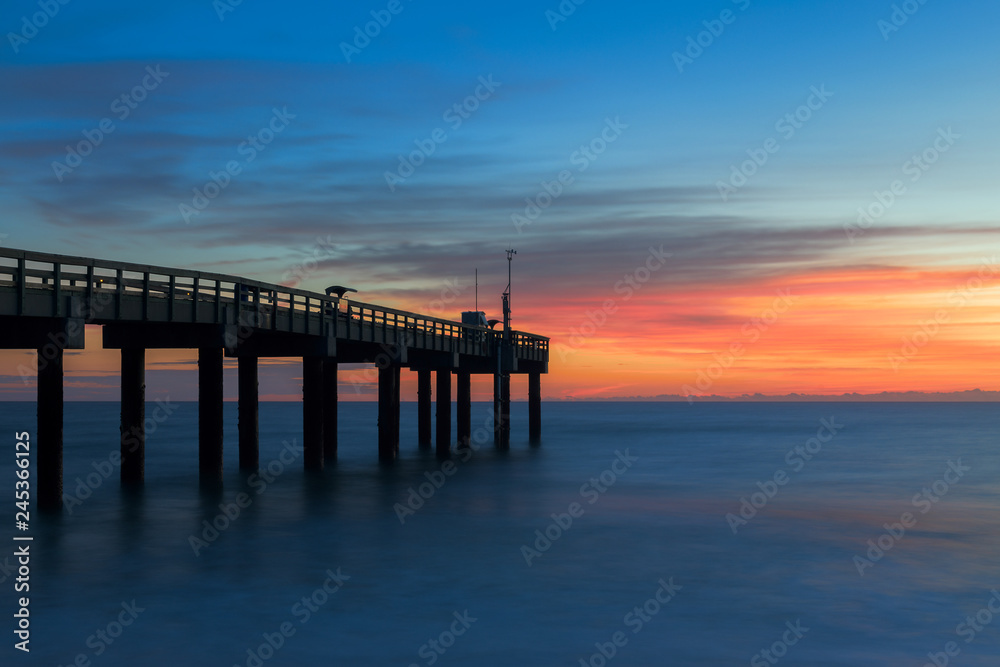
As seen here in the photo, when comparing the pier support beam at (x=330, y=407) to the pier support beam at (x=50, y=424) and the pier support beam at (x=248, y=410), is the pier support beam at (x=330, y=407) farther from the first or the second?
the pier support beam at (x=50, y=424)

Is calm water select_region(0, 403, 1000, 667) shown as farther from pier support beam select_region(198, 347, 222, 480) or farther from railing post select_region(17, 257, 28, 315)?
railing post select_region(17, 257, 28, 315)

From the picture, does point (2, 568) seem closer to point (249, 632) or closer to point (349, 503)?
point (249, 632)

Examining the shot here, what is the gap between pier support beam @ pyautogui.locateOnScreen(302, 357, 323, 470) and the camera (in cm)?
3912

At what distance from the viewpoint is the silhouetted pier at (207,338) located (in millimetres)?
24328

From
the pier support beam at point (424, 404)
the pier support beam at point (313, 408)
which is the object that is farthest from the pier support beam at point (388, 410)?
the pier support beam at point (313, 408)

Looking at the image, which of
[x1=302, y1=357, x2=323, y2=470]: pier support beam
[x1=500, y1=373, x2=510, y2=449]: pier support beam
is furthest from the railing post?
[x1=500, y1=373, x2=510, y2=449]: pier support beam

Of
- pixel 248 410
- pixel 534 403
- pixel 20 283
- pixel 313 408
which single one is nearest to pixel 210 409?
pixel 248 410

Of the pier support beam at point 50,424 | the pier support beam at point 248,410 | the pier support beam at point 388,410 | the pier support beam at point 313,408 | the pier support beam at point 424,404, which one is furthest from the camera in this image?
the pier support beam at point 424,404

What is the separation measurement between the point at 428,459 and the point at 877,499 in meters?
22.0

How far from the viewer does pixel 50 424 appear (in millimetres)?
25672

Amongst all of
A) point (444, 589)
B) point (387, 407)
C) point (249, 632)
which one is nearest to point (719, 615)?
point (444, 589)

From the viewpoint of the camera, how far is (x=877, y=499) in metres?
37.2

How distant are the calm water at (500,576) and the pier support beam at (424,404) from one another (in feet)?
59.9

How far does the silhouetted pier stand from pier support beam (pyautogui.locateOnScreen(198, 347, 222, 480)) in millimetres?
39
